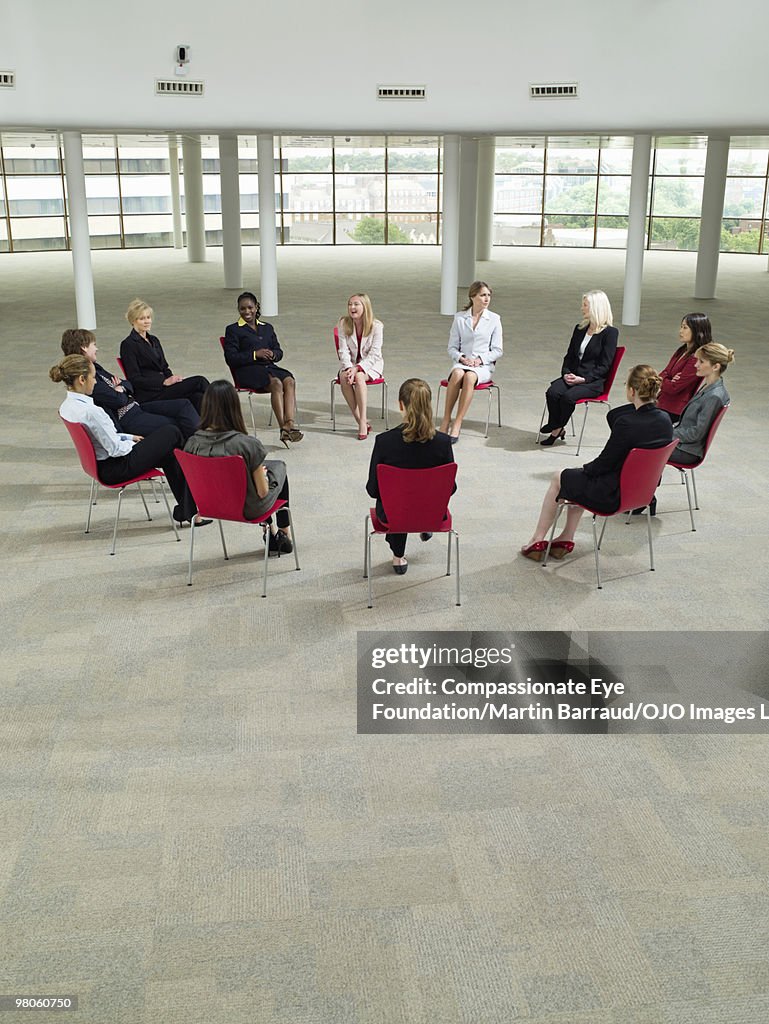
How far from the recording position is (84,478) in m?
7.87

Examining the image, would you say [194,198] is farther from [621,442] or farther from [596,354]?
[621,442]

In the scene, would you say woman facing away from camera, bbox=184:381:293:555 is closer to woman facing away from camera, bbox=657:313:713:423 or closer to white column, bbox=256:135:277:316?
woman facing away from camera, bbox=657:313:713:423

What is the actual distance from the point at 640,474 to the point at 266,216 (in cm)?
1079

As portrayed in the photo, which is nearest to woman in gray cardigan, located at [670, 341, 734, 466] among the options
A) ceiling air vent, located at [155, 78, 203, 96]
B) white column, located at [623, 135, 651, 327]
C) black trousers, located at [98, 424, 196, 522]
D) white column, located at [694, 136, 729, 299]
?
black trousers, located at [98, 424, 196, 522]

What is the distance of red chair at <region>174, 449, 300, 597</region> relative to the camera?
5445 mm

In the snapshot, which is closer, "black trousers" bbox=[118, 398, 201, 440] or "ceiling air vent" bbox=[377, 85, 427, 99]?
"black trousers" bbox=[118, 398, 201, 440]

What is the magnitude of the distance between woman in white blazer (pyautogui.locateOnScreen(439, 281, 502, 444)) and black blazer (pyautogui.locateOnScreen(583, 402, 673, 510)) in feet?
9.70

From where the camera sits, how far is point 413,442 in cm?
555

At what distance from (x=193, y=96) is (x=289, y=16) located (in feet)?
5.35

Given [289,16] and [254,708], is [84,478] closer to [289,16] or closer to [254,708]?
[254,708]

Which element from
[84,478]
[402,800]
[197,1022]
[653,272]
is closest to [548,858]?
[402,800]

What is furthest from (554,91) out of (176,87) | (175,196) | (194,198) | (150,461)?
(175,196)

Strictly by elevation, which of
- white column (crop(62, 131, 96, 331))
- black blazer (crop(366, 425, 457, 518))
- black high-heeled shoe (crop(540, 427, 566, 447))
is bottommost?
black high-heeled shoe (crop(540, 427, 566, 447))

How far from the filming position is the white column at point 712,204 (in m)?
17.0
